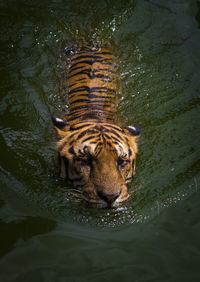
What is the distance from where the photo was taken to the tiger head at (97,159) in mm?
2576

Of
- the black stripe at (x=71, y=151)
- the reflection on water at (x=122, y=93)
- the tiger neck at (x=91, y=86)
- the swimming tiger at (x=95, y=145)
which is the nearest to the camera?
the swimming tiger at (x=95, y=145)

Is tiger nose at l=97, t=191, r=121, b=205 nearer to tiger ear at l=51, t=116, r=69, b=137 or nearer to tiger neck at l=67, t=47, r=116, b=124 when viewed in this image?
tiger ear at l=51, t=116, r=69, b=137

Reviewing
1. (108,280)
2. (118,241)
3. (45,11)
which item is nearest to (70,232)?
(118,241)

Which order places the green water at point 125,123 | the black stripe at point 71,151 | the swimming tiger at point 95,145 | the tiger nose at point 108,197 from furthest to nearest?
the black stripe at point 71,151, the swimming tiger at point 95,145, the tiger nose at point 108,197, the green water at point 125,123

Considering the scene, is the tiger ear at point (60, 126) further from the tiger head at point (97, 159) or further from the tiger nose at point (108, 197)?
the tiger nose at point (108, 197)

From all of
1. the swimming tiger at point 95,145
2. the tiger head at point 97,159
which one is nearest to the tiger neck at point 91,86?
the swimming tiger at point 95,145

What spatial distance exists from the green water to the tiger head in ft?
0.76

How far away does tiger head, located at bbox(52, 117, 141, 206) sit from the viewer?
101 inches

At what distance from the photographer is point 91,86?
4.00 meters

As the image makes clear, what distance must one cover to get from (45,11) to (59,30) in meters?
0.67

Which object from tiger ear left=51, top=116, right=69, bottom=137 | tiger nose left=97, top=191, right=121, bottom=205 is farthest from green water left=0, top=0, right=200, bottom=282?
tiger nose left=97, top=191, right=121, bottom=205

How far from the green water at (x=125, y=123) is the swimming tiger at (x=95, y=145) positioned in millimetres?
241

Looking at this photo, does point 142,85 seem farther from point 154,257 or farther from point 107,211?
point 154,257

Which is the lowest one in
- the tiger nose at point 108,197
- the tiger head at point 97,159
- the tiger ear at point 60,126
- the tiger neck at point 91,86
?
the tiger nose at point 108,197
